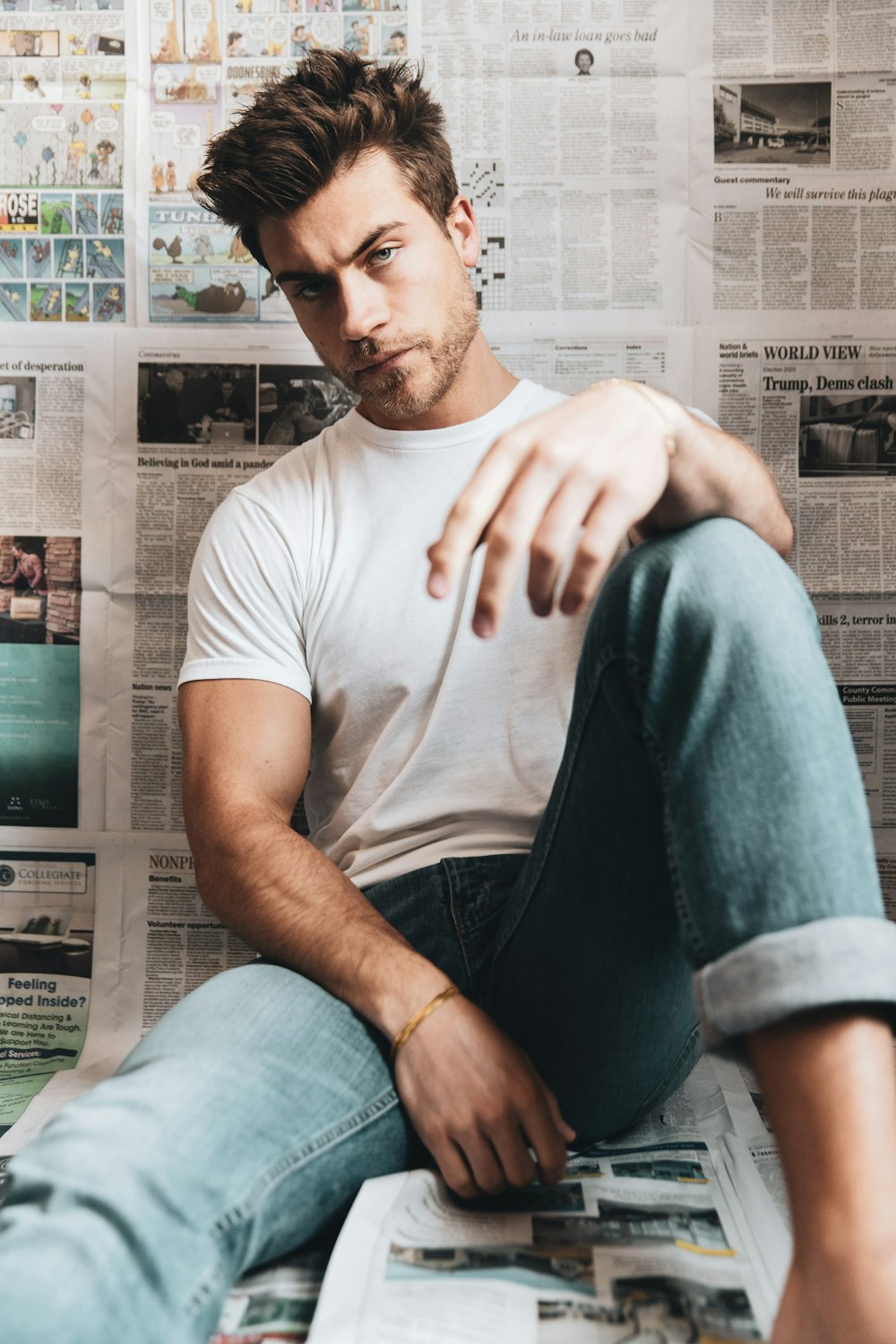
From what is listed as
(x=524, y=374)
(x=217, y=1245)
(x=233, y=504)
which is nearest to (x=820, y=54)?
(x=524, y=374)

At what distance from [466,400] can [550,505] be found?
19.6 inches

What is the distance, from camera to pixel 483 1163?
0.66 metres

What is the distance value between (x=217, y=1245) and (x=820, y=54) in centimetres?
119

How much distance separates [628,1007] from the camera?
70cm

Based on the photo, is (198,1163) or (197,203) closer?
(198,1163)

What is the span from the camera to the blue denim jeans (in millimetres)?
476

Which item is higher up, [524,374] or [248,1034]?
[524,374]

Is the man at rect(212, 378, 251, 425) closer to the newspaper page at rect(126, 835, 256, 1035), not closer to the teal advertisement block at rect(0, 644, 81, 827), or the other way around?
the teal advertisement block at rect(0, 644, 81, 827)

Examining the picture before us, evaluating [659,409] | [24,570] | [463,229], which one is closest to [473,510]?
[659,409]

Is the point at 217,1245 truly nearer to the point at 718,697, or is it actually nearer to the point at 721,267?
the point at 718,697

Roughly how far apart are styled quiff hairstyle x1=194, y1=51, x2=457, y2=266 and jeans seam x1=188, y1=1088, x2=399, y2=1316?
71 centimetres

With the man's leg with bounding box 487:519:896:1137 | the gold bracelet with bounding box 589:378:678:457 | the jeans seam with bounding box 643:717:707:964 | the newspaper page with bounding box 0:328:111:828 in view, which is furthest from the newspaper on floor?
the newspaper page with bounding box 0:328:111:828

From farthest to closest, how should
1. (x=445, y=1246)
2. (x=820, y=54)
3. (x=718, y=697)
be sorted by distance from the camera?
(x=820, y=54) < (x=445, y=1246) < (x=718, y=697)

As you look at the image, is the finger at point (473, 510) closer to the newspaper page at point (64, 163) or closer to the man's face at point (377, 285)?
the man's face at point (377, 285)
